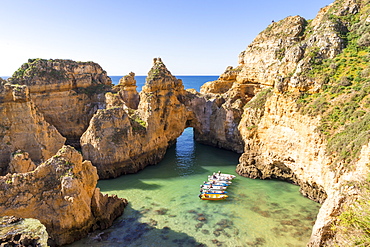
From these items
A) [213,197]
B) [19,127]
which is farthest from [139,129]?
[213,197]

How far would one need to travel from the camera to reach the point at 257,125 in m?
32.8

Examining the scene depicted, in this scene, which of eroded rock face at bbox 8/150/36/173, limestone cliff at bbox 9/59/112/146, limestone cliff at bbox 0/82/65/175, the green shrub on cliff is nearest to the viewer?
eroded rock face at bbox 8/150/36/173

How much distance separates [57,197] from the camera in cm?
1722

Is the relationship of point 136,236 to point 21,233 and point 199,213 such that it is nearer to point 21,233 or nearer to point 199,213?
point 199,213

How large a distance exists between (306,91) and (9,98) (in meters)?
30.4

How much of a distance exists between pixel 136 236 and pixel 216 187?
34.0 ft

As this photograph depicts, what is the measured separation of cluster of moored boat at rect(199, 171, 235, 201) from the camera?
25016 millimetres

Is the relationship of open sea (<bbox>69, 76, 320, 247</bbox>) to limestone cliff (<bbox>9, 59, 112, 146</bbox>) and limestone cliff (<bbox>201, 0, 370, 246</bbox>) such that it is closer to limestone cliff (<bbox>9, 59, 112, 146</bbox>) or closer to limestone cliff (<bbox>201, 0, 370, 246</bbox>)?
limestone cliff (<bbox>201, 0, 370, 246</bbox>)

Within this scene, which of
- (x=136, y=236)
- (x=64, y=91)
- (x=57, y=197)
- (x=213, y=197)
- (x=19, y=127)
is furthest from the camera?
(x=64, y=91)

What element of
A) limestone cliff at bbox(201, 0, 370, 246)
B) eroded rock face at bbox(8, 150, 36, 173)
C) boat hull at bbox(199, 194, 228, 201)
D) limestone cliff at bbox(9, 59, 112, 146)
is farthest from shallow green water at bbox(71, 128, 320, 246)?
limestone cliff at bbox(9, 59, 112, 146)

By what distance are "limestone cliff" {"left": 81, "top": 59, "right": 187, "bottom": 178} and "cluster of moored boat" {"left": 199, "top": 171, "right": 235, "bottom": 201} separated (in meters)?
9.41

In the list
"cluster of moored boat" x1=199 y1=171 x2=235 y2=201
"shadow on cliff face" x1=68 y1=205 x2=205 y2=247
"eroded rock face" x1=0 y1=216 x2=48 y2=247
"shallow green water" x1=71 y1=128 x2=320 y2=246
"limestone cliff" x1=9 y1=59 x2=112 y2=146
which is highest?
"limestone cliff" x1=9 y1=59 x2=112 y2=146

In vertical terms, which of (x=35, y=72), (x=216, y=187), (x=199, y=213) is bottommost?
(x=199, y=213)

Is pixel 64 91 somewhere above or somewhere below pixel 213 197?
above
